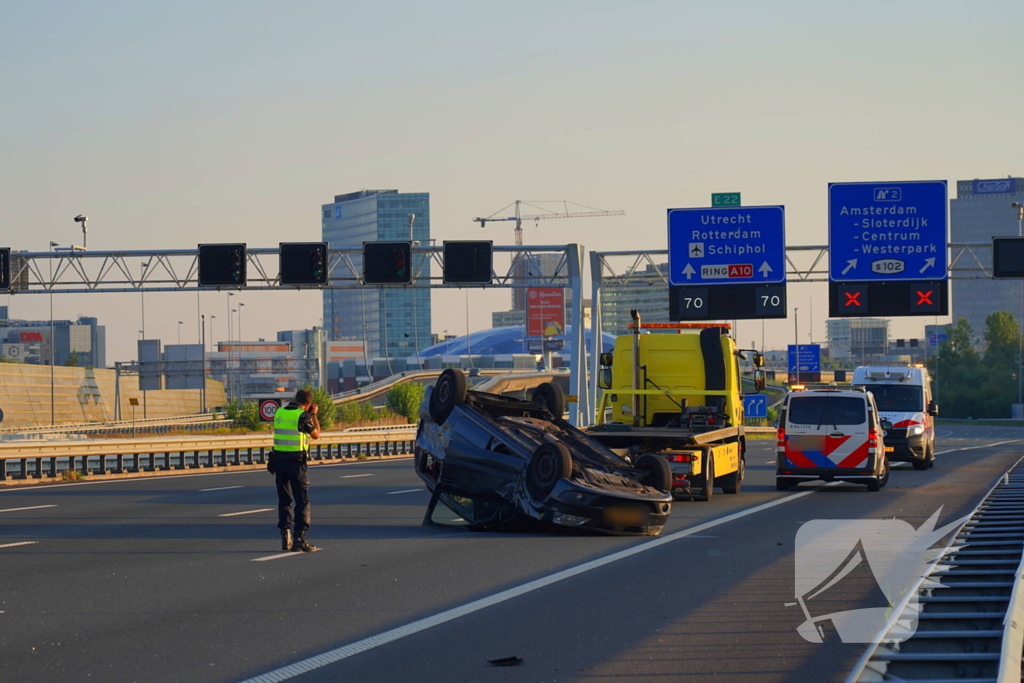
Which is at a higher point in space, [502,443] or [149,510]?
[502,443]

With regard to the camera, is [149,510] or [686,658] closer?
[686,658]

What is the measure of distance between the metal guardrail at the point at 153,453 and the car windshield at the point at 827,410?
15410 mm

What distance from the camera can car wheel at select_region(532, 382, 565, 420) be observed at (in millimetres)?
18422

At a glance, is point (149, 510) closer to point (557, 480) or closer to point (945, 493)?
point (557, 480)

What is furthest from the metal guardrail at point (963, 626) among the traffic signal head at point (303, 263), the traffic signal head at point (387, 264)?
the traffic signal head at point (303, 263)

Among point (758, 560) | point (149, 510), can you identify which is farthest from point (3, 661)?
point (149, 510)

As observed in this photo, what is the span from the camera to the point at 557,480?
14859 mm

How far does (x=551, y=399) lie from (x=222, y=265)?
21573 millimetres

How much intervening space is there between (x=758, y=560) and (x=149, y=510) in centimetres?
1009

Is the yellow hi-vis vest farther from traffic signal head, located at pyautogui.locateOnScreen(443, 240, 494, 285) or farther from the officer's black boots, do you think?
traffic signal head, located at pyautogui.locateOnScreen(443, 240, 494, 285)

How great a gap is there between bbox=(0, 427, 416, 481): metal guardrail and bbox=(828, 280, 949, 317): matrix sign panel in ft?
50.9

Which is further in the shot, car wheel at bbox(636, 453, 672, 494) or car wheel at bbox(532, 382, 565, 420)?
car wheel at bbox(532, 382, 565, 420)

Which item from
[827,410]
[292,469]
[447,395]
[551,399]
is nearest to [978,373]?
[827,410]
